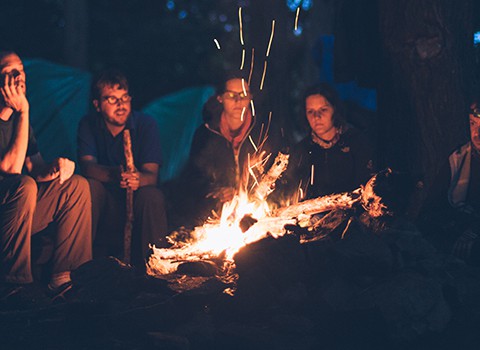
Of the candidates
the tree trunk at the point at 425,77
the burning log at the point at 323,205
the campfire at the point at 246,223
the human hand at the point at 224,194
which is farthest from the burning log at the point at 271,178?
the tree trunk at the point at 425,77

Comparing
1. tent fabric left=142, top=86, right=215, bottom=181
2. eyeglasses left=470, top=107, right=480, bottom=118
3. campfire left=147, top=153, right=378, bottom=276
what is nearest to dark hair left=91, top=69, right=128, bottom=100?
campfire left=147, top=153, right=378, bottom=276

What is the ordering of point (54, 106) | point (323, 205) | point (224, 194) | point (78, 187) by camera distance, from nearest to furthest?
point (323, 205)
point (78, 187)
point (224, 194)
point (54, 106)

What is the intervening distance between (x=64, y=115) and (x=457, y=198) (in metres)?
5.37

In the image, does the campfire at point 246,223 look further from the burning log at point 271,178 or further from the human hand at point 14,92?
the human hand at point 14,92

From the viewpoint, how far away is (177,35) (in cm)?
1827

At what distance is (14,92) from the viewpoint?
5895mm

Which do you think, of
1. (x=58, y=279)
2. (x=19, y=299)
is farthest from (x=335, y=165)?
(x=19, y=299)

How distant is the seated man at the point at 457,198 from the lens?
18.6 ft

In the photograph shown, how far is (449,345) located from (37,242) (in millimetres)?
3107

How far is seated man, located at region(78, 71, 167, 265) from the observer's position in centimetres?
628

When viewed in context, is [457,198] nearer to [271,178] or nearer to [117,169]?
[271,178]

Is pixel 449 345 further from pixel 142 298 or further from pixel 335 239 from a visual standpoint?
pixel 142 298

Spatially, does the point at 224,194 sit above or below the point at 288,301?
above

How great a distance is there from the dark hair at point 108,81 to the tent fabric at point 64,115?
2.65 m
